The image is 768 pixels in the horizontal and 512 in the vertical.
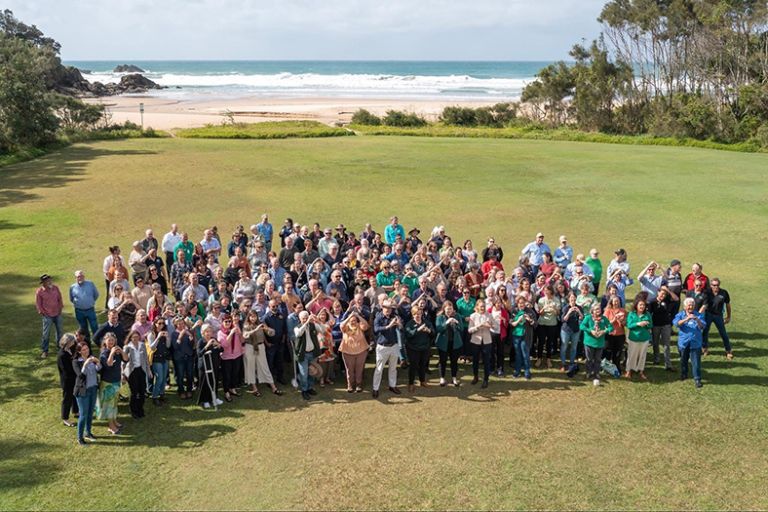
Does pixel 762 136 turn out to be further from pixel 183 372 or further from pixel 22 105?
pixel 22 105

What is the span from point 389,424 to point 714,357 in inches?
241

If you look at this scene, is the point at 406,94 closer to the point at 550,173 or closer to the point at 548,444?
the point at 550,173

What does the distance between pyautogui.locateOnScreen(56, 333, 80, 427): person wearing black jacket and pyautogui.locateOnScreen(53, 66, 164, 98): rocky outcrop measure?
258 ft

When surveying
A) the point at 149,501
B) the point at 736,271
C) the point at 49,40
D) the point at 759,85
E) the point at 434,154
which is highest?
the point at 49,40

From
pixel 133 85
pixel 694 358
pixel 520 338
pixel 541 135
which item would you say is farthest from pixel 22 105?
pixel 133 85

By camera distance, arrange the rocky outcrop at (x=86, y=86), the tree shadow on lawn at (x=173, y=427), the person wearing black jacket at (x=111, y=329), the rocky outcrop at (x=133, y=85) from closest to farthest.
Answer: the tree shadow on lawn at (x=173, y=427) → the person wearing black jacket at (x=111, y=329) → the rocky outcrop at (x=86, y=86) → the rocky outcrop at (x=133, y=85)

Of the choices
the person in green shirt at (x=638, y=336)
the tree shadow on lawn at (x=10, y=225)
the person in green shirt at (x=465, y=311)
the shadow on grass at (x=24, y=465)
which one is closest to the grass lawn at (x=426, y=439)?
the shadow on grass at (x=24, y=465)

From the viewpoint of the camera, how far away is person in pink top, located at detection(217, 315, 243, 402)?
31.3 ft

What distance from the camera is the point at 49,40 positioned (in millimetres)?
84438

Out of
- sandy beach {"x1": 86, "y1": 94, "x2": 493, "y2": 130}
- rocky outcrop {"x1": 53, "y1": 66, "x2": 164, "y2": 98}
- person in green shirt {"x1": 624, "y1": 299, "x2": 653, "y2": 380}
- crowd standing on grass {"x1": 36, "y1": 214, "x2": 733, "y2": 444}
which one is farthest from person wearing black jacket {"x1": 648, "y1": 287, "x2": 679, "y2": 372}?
rocky outcrop {"x1": 53, "y1": 66, "x2": 164, "y2": 98}

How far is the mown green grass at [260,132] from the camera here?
42.4m

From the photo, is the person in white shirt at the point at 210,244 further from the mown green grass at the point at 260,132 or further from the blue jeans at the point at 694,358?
the mown green grass at the point at 260,132

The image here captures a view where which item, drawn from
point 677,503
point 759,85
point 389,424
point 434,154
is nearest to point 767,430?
point 677,503

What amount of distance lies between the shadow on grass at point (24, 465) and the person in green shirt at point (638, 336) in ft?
27.5
